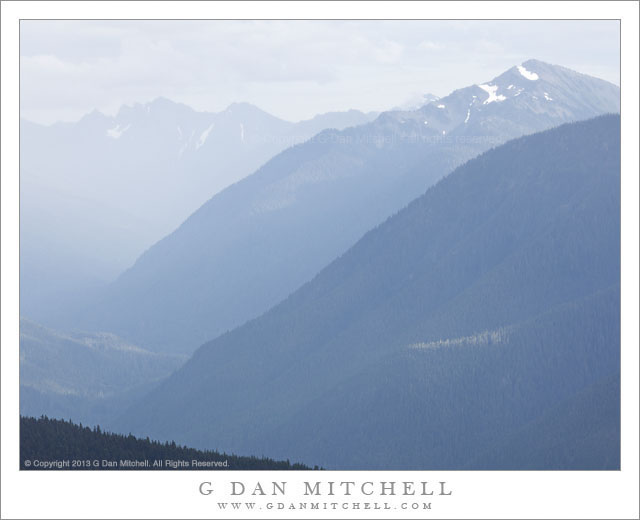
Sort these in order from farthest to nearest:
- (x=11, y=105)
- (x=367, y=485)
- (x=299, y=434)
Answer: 1. (x=299, y=434)
2. (x=11, y=105)
3. (x=367, y=485)

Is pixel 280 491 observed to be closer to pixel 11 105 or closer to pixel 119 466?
pixel 119 466

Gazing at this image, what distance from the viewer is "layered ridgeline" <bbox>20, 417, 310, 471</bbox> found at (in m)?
69.9

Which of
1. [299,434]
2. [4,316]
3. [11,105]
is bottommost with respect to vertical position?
[299,434]

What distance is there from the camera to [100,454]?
74875mm

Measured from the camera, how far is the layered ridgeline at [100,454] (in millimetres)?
69875

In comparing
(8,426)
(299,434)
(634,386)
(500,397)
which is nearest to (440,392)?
(500,397)

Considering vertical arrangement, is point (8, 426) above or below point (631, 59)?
below

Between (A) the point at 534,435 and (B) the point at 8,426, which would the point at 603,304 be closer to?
(A) the point at 534,435

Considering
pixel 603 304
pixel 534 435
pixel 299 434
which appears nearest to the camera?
pixel 534 435

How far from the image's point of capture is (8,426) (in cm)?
6788

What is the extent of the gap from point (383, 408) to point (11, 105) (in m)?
122

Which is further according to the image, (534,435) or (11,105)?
(534,435)

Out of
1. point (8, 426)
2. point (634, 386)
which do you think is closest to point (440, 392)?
point (634, 386)

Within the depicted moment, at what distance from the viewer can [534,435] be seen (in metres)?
144
